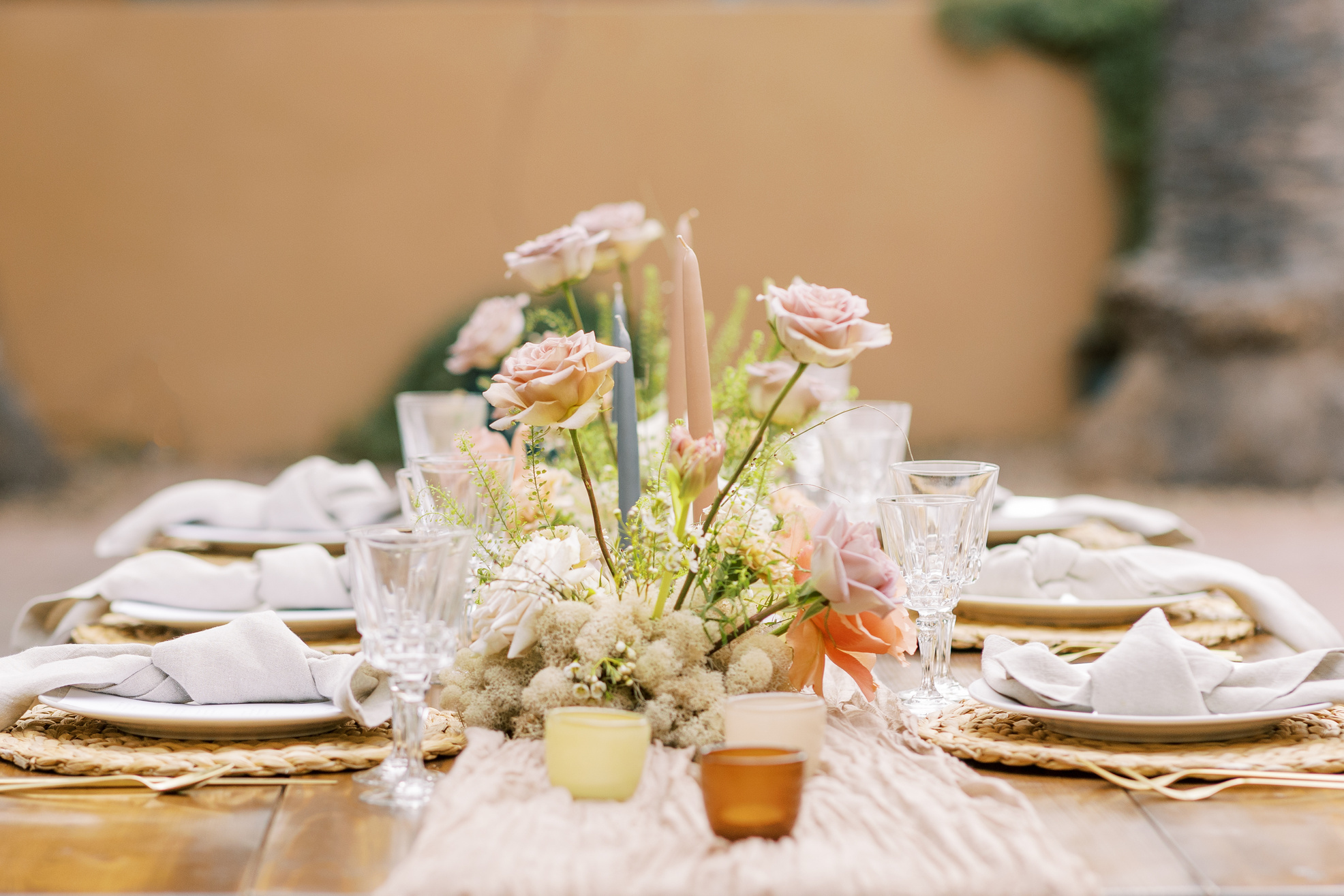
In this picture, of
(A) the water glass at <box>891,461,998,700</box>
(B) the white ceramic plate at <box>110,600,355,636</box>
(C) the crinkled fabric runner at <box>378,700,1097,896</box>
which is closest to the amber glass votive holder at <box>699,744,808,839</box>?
(C) the crinkled fabric runner at <box>378,700,1097,896</box>

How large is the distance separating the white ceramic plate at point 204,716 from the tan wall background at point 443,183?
5.32 metres

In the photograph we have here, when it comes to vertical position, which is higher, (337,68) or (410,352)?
(337,68)

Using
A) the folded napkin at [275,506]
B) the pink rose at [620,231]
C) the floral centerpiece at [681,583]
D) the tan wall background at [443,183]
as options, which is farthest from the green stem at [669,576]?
the tan wall background at [443,183]

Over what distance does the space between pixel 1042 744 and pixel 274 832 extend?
1.75 ft

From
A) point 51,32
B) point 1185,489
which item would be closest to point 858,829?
point 1185,489

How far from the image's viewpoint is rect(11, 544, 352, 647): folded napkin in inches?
51.7

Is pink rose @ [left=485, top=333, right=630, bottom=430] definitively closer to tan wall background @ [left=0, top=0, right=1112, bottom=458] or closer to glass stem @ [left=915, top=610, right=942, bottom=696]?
glass stem @ [left=915, top=610, right=942, bottom=696]

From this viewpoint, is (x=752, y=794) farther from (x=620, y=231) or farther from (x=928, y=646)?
(x=620, y=231)

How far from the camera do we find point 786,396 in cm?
98

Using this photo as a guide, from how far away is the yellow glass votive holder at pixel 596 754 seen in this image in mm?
790

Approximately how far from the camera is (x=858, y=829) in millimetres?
A: 754

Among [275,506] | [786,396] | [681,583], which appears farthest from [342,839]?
[275,506]

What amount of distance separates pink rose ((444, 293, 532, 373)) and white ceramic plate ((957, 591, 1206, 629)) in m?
0.61

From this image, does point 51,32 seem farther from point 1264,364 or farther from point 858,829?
point 858,829
